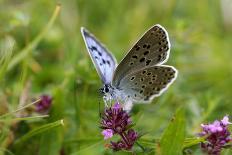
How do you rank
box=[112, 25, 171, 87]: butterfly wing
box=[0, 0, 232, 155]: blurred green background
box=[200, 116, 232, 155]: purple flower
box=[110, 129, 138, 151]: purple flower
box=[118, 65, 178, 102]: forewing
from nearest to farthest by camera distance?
box=[200, 116, 232, 155]: purple flower → box=[110, 129, 138, 151]: purple flower → box=[112, 25, 171, 87]: butterfly wing → box=[118, 65, 178, 102]: forewing → box=[0, 0, 232, 155]: blurred green background

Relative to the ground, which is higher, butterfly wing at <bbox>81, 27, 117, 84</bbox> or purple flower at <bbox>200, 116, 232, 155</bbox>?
butterfly wing at <bbox>81, 27, 117, 84</bbox>

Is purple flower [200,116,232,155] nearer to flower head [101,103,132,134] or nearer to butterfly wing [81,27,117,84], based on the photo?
flower head [101,103,132,134]

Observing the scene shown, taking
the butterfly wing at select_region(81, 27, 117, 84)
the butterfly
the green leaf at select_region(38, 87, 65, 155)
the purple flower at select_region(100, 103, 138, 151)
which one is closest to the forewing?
the butterfly

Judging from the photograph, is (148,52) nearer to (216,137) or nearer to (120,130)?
(120,130)

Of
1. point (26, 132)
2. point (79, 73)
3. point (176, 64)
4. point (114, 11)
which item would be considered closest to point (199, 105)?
point (176, 64)

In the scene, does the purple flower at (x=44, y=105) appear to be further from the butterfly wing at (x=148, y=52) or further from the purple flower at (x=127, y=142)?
the purple flower at (x=127, y=142)

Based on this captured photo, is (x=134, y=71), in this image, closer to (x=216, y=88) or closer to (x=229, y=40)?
(x=216, y=88)

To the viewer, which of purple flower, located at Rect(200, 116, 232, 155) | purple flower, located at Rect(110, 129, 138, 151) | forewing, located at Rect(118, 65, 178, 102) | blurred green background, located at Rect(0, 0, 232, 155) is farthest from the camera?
blurred green background, located at Rect(0, 0, 232, 155)

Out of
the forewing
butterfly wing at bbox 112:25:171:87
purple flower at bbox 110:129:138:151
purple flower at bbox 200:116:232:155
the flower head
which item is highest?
butterfly wing at bbox 112:25:171:87

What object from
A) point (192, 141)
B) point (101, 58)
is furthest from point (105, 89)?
point (192, 141)
